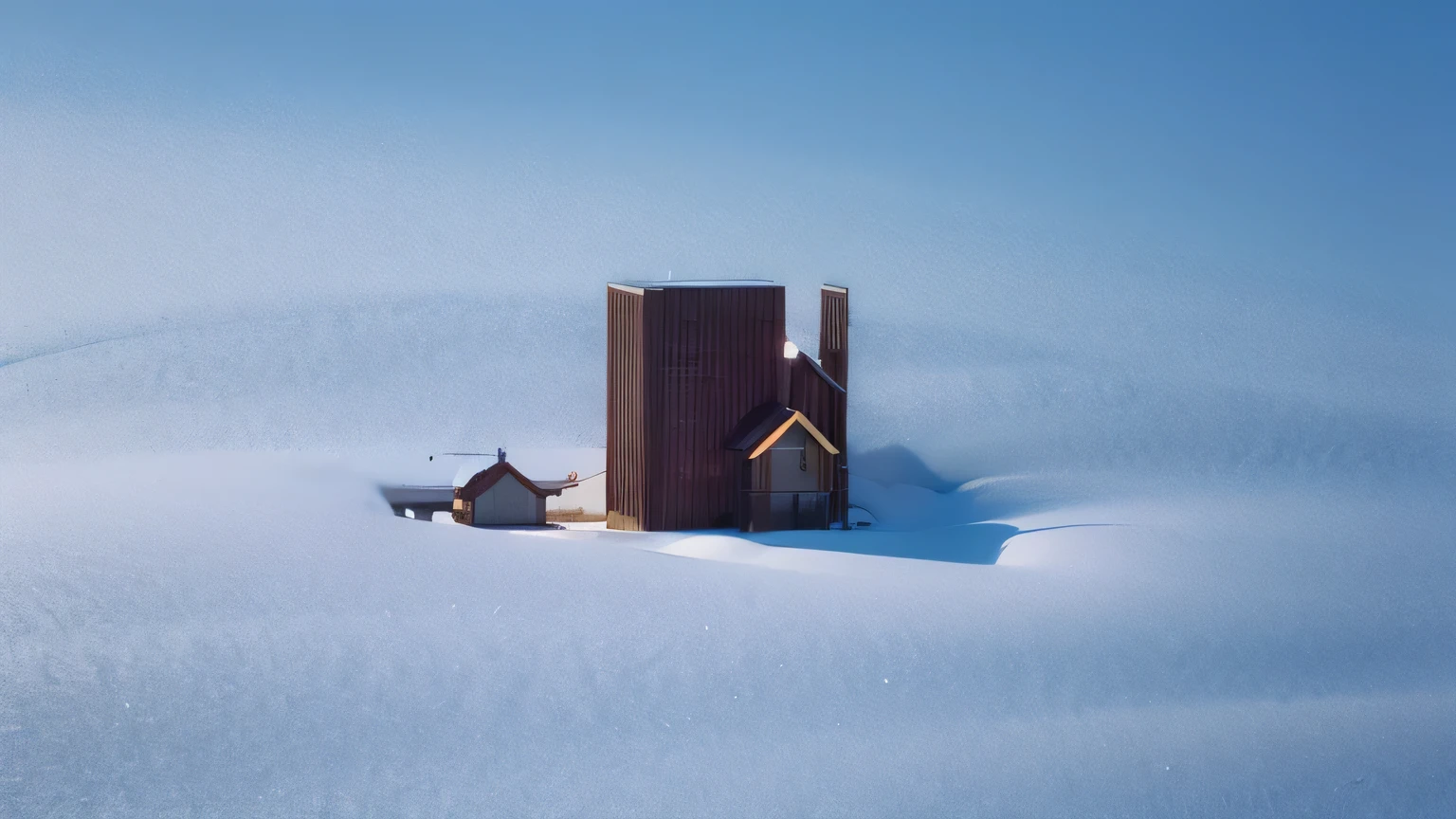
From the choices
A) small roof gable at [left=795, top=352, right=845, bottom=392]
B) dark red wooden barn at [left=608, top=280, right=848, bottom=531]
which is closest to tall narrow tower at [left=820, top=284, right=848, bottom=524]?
small roof gable at [left=795, top=352, right=845, bottom=392]

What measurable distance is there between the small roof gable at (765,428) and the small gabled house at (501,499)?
267 cm

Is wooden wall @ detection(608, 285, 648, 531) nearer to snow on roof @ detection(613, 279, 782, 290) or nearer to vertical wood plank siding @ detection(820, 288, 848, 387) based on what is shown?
snow on roof @ detection(613, 279, 782, 290)

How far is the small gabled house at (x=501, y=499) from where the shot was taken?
19703 mm

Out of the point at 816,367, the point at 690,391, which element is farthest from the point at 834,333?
the point at 690,391

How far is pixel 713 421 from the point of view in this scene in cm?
1964

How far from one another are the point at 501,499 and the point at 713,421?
2.93m

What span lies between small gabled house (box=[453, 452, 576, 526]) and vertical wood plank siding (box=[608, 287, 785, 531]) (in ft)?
3.64

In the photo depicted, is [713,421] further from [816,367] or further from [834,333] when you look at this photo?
[834,333]

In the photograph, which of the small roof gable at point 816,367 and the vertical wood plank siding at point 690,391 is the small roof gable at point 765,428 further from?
the small roof gable at point 816,367

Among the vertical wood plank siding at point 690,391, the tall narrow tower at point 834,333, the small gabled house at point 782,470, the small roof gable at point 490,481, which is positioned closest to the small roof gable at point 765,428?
the small gabled house at point 782,470

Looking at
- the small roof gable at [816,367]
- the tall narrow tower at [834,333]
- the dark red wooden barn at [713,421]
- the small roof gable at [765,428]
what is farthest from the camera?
the tall narrow tower at [834,333]

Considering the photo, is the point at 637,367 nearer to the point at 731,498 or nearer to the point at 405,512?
the point at 731,498

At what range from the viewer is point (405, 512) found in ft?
66.8

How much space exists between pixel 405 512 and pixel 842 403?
20.0 ft
